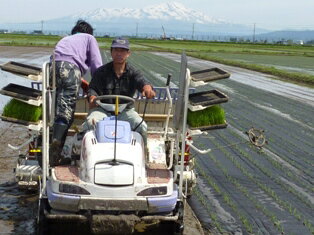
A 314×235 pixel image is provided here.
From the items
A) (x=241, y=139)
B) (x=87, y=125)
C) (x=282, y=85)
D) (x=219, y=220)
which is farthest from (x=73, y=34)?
(x=282, y=85)

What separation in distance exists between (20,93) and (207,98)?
5.49ft

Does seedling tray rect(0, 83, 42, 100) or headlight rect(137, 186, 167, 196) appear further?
seedling tray rect(0, 83, 42, 100)

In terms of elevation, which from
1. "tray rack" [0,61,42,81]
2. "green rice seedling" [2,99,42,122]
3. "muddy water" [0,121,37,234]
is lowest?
"muddy water" [0,121,37,234]

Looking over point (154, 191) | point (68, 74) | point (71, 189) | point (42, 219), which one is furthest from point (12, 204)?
point (154, 191)

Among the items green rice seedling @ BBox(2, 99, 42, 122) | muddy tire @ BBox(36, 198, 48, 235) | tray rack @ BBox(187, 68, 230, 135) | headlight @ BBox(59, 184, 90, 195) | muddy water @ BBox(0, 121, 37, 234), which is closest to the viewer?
headlight @ BBox(59, 184, 90, 195)

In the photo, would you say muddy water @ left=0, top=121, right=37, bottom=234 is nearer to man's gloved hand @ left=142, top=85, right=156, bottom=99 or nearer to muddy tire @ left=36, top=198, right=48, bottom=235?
muddy tire @ left=36, top=198, right=48, bottom=235

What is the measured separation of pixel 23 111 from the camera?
514 centimetres

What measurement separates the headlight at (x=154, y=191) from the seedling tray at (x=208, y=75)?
38.9 inches

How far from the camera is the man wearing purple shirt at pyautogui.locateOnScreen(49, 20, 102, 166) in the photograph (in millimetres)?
5219

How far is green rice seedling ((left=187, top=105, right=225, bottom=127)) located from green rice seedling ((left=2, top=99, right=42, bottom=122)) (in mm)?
1374

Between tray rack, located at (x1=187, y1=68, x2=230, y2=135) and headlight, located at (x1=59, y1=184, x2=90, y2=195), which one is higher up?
tray rack, located at (x1=187, y1=68, x2=230, y2=135)

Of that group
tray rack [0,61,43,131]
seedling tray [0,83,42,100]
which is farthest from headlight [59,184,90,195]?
seedling tray [0,83,42,100]

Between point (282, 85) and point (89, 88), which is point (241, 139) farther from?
point (282, 85)

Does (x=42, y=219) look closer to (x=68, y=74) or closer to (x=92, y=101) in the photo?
(x=92, y=101)
